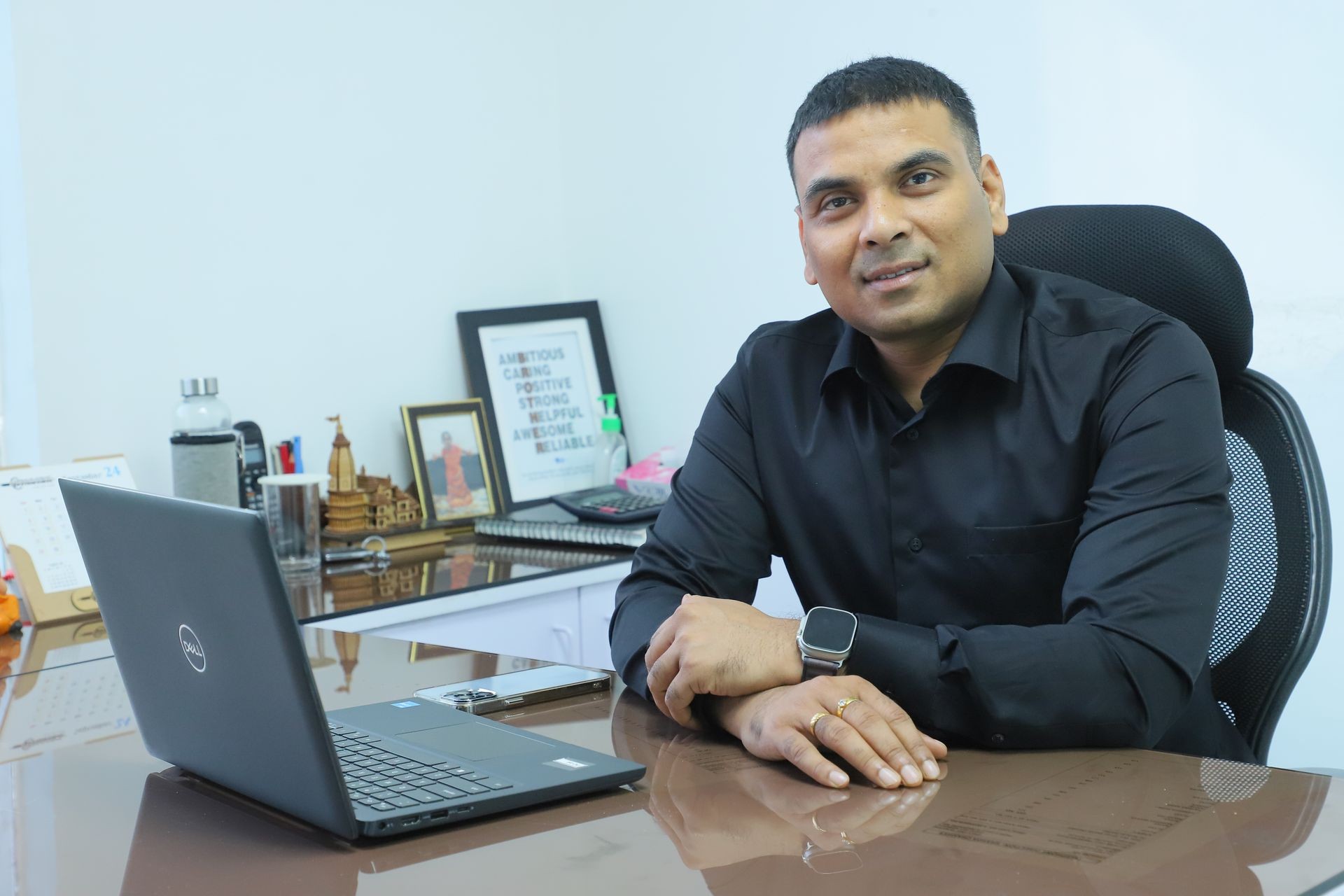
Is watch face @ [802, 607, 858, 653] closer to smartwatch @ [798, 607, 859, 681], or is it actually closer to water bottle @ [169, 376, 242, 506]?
smartwatch @ [798, 607, 859, 681]

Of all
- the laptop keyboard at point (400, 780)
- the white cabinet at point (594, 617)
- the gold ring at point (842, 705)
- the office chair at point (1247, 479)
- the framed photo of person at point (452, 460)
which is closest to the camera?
the laptop keyboard at point (400, 780)

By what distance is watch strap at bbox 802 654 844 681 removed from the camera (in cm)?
115

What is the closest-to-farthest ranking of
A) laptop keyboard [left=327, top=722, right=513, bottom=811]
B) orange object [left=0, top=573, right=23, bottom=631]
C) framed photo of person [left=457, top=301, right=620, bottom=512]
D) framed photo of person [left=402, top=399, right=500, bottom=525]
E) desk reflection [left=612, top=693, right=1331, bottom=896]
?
desk reflection [left=612, top=693, right=1331, bottom=896] < laptop keyboard [left=327, top=722, right=513, bottom=811] < orange object [left=0, top=573, right=23, bottom=631] < framed photo of person [left=402, top=399, right=500, bottom=525] < framed photo of person [left=457, top=301, right=620, bottom=512]

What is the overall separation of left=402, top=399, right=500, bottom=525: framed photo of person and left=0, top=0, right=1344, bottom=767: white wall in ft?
0.33

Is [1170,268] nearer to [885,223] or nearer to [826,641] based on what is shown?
[885,223]

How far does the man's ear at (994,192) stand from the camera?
1.55m

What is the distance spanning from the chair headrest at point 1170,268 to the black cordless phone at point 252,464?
5.30 feet

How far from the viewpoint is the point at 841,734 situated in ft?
3.26

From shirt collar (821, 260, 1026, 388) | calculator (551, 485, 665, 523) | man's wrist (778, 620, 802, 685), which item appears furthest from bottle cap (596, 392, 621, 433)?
man's wrist (778, 620, 802, 685)

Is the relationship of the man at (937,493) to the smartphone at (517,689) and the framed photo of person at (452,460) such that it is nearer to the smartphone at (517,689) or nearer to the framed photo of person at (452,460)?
the smartphone at (517,689)

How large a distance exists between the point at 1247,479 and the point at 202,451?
67.8 inches

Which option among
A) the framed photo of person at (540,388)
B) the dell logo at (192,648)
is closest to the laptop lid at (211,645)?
the dell logo at (192,648)

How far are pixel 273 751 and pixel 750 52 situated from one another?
2.14 m

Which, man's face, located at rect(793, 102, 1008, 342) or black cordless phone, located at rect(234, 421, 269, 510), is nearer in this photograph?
man's face, located at rect(793, 102, 1008, 342)
